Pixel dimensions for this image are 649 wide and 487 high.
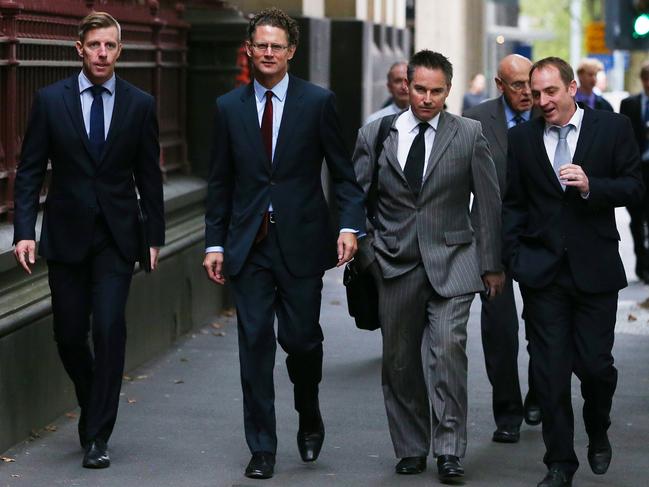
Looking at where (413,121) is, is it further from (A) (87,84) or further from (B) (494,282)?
(A) (87,84)

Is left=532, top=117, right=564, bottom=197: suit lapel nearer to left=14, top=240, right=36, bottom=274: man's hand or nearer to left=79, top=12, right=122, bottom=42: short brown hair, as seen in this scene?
left=79, top=12, right=122, bottom=42: short brown hair

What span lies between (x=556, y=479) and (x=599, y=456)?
0.34 metres

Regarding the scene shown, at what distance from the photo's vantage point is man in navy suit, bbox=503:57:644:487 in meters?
7.11

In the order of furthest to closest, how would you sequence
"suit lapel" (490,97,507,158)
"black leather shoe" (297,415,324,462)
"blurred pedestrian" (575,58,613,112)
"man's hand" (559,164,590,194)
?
"blurred pedestrian" (575,58,613,112)
"suit lapel" (490,97,507,158)
"black leather shoe" (297,415,324,462)
"man's hand" (559,164,590,194)

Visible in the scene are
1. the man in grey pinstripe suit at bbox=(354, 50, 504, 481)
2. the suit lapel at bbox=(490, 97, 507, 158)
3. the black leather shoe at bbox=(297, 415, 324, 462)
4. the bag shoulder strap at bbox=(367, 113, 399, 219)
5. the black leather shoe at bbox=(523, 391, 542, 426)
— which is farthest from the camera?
the black leather shoe at bbox=(523, 391, 542, 426)

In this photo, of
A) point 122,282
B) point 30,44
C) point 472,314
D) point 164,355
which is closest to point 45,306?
point 122,282

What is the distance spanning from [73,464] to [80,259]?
925 millimetres

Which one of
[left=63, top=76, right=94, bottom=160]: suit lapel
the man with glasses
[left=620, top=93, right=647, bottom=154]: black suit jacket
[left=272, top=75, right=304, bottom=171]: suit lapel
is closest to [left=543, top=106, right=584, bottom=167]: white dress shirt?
[left=272, top=75, right=304, bottom=171]: suit lapel

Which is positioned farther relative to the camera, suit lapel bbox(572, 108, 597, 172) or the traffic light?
the traffic light

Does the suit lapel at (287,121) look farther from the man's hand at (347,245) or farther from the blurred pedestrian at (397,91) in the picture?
the blurred pedestrian at (397,91)

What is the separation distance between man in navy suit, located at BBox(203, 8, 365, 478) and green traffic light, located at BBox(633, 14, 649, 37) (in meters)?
7.35

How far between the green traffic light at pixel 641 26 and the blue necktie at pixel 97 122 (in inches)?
298

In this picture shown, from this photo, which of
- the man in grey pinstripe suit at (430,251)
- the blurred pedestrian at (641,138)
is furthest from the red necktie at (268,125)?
the blurred pedestrian at (641,138)

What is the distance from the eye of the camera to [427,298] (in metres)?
7.50
